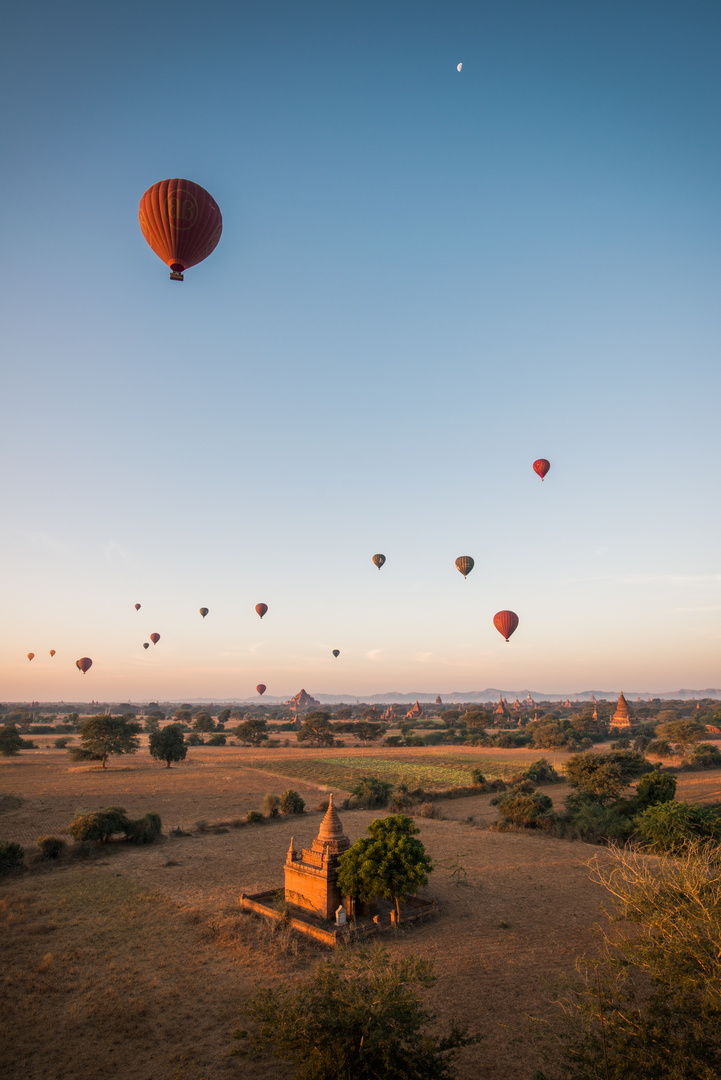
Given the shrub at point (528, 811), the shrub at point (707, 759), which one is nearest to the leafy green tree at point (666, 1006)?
the shrub at point (528, 811)

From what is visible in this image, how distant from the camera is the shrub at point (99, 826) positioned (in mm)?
31641

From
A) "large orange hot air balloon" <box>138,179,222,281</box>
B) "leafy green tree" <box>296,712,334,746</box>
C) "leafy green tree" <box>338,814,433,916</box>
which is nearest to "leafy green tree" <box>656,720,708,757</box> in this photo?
"leafy green tree" <box>296,712,334,746</box>

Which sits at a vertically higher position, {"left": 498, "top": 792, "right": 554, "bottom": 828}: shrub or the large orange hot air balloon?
the large orange hot air balloon

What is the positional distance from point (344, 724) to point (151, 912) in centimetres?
10742

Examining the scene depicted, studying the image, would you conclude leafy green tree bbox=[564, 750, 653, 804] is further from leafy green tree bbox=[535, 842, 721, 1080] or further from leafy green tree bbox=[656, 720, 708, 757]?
leafy green tree bbox=[656, 720, 708, 757]

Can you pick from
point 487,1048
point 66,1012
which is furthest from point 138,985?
point 487,1048

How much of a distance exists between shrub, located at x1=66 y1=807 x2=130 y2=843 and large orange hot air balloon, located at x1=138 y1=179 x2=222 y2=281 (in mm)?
29281

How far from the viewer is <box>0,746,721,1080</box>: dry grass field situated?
13.5 m

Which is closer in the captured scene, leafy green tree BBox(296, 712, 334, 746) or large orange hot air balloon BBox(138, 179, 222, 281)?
large orange hot air balloon BBox(138, 179, 222, 281)

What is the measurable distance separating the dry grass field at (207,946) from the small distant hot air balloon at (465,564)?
21.4 metres

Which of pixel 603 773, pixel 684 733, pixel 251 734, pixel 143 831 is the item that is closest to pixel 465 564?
pixel 603 773

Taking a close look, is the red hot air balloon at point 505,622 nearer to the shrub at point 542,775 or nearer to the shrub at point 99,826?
the shrub at point 542,775

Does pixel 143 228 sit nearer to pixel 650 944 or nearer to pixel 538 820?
pixel 650 944

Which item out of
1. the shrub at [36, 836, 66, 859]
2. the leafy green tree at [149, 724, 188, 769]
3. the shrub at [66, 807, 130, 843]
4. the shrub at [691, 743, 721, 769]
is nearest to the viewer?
the shrub at [36, 836, 66, 859]
